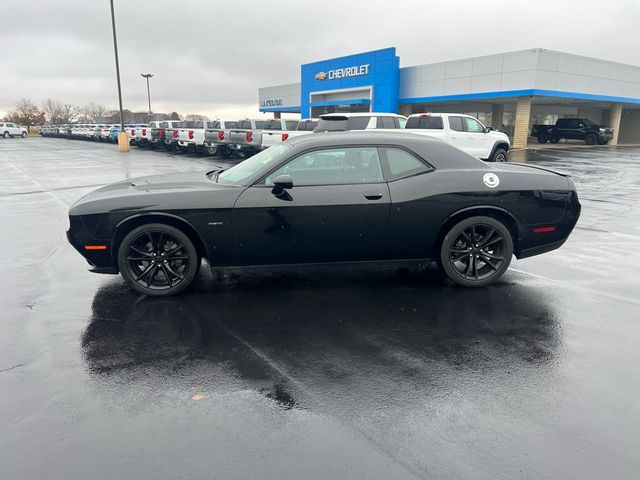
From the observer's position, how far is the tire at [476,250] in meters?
4.99

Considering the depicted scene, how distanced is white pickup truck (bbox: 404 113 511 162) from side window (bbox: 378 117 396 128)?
0.68m

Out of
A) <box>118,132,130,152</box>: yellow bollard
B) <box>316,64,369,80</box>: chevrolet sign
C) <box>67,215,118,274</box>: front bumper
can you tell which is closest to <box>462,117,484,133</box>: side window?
<box>67,215,118,274</box>: front bumper

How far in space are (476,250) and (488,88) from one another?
30.0 metres

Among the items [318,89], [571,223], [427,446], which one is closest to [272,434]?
[427,446]

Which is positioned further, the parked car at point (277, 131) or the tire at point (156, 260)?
the parked car at point (277, 131)

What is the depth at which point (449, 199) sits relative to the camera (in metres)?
4.90

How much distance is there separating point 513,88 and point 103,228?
101 feet

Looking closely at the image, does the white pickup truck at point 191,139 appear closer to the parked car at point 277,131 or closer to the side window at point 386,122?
the parked car at point 277,131

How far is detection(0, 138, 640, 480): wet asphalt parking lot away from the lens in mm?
2545

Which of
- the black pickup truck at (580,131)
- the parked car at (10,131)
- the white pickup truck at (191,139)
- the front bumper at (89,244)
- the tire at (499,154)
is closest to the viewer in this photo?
the front bumper at (89,244)

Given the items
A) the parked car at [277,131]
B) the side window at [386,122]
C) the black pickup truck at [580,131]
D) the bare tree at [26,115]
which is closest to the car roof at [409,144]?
the side window at [386,122]

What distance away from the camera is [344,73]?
42156 millimetres

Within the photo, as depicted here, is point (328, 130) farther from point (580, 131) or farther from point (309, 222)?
point (580, 131)

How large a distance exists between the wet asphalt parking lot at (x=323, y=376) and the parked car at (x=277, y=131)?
42.8 ft
